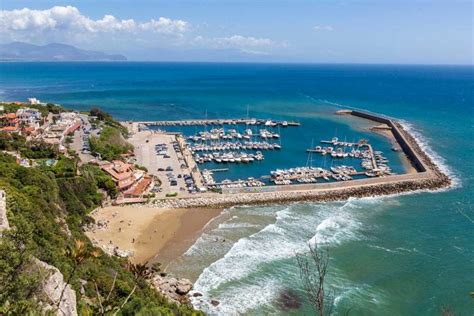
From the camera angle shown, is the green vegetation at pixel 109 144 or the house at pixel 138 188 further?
the green vegetation at pixel 109 144

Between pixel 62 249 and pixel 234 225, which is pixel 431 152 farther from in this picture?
pixel 62 249

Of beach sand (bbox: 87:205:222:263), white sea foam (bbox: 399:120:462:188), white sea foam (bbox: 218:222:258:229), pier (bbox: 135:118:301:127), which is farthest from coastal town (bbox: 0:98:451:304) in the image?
pier (bbox: 135:118:301:127)

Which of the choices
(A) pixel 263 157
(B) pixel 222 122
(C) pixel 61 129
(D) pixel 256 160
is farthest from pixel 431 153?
(C) pixel 61 129

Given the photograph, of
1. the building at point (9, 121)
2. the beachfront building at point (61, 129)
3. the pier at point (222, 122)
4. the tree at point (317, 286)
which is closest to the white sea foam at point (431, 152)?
the pier at point (222, 122)

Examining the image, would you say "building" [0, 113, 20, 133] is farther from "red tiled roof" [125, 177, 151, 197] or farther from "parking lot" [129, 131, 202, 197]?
"red tiled roof" [125, 177, 151, 197]

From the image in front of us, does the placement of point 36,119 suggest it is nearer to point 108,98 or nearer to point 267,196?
point 267,196

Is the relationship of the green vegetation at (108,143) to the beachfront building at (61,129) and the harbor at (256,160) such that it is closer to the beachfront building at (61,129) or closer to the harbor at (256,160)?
the harbor at (256,160)
